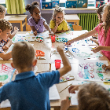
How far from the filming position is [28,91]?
2.80 ft

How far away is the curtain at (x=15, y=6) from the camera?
3859 millimetres

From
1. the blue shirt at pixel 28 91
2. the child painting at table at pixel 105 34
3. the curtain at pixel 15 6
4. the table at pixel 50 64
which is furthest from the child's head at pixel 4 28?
the curtain at pixel 15 6

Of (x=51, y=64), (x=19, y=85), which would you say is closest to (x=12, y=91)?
(x=19, y=85)

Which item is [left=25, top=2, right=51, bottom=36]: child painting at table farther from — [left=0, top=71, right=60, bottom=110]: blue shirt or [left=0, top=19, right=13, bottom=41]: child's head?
[left=0, top=71, right=60, bottom=110]: blue shirt

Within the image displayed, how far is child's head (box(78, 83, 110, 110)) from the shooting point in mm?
593

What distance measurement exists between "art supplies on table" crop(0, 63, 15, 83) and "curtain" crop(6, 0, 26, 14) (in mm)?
2738

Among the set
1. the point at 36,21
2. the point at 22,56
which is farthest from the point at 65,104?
the point at 36,21

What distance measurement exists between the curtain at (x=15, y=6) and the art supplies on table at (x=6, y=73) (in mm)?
2738

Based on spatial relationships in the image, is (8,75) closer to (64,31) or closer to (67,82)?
(67,82)

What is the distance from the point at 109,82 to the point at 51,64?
1.84ft

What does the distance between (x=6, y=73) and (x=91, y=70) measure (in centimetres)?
75

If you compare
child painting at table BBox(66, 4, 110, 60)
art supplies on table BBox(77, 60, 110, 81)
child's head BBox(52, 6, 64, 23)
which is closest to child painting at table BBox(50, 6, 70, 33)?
child's head BBox(52, 6, 64, 23)

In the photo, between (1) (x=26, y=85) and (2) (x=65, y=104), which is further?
(2) (x=65, y=104)

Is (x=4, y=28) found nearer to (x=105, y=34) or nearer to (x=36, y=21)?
(x=36, y=21)
